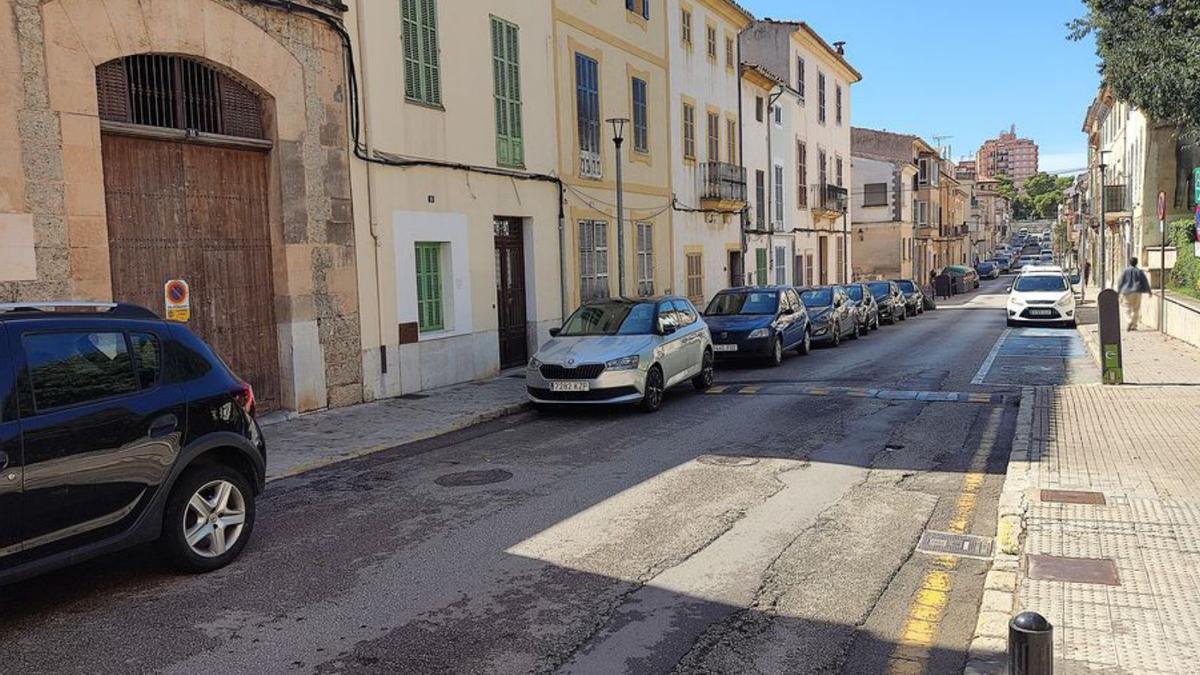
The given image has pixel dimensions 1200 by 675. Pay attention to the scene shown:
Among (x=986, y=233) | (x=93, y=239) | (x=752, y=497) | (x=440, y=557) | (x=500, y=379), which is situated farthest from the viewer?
(x=986, y=233)

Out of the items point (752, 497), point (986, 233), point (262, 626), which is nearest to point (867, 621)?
point (752, 497)

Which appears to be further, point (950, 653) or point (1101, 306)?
point (1101, 306)

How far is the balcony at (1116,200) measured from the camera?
125ft

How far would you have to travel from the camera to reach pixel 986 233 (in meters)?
121

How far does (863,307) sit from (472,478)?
19.8 meters

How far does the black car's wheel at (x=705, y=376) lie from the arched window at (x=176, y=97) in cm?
715

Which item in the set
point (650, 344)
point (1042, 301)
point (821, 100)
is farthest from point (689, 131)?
point (821, 100)

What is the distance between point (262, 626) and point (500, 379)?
10.9 m

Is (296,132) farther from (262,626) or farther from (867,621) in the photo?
(867,621)

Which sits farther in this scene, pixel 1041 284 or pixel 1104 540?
pixel 1041 284

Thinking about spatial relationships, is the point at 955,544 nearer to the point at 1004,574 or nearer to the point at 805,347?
the point at 1004,574

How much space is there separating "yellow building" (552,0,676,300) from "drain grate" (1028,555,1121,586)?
41.5 feet

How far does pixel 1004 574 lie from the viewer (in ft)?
17.6

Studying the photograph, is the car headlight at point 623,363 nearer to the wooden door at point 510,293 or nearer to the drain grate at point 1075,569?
the wooden door at point 510,293
